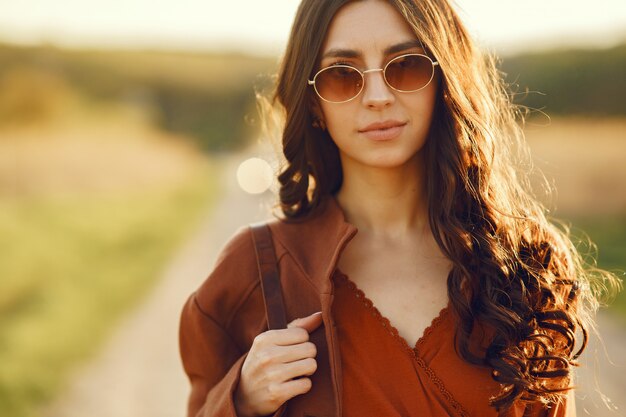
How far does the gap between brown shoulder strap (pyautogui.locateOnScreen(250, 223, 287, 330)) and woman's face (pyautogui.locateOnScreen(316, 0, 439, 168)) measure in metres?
0.41

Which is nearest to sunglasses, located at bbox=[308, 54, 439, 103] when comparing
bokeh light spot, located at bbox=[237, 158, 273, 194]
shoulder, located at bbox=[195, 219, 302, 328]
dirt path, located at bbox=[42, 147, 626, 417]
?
shoulder, located at bbox=[195, 219, 302, 328]

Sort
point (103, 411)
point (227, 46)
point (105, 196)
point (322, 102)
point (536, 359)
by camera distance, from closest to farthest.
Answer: point (536, 359)
point (322, 102)
point (103, 411)
point (105, 196)
point (227, 46)

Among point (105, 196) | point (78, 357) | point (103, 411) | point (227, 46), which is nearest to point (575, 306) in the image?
point (103, 411)

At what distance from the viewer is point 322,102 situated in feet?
7.20

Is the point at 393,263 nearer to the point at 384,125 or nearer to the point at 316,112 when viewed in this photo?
the point at 384,125

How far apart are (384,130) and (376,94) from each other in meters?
0.12

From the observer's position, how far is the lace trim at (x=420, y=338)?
6.31ft

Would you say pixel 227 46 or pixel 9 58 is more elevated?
pixel 227 46

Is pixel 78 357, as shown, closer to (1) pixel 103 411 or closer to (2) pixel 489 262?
(1) pixel 103 411

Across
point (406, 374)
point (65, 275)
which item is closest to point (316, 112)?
point (406, 374)

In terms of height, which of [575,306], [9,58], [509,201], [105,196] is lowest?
[575,306]

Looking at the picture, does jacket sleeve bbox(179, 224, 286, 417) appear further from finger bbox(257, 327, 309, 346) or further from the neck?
the neck

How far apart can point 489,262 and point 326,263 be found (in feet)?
1.72

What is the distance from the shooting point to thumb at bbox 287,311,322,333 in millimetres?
1976
